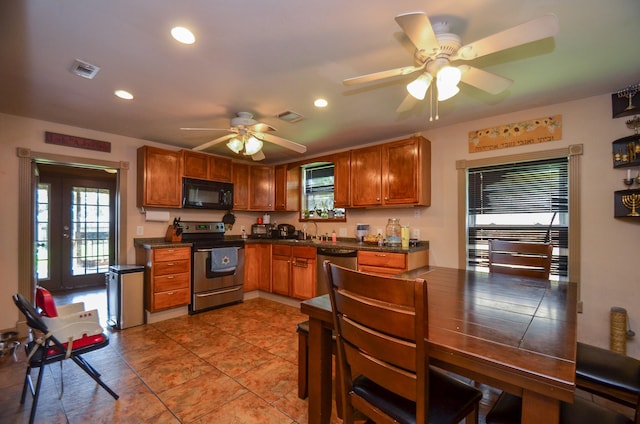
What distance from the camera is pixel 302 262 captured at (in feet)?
13.2

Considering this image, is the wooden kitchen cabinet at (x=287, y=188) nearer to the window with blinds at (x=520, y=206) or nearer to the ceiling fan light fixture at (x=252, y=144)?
the ceiling fan light fixture at (x=252, y=144)

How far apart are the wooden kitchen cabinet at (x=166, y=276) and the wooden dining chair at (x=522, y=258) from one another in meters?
3.48

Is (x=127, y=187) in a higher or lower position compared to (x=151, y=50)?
lower

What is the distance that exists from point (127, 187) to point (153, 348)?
218 centimetres

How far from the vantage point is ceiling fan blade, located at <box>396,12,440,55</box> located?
1243mm

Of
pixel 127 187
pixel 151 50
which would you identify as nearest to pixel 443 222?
pixel 151 50

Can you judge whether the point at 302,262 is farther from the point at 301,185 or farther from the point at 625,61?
the point at 625,61

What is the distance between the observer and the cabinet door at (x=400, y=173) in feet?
11.1

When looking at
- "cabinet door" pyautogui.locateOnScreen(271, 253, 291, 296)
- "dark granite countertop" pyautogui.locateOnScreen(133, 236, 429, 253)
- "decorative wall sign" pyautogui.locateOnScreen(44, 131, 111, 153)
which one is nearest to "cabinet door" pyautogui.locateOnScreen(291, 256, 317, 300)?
"cabinet door" pyautogui.locateOnScreen(271, 253, 291, 296)

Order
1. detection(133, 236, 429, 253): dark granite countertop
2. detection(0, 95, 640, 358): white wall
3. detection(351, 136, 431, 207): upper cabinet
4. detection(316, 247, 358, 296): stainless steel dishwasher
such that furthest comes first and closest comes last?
detection(316, 247, 358, 296): stainless steel dishwasher < detection(351, 136, 431, 207): upper cabinet < detection(133, 236, 429, 253): dark granite countertop < detection(0, 95, 640, 358): white wall

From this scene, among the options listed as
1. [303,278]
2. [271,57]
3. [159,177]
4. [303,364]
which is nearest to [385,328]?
[303,364]

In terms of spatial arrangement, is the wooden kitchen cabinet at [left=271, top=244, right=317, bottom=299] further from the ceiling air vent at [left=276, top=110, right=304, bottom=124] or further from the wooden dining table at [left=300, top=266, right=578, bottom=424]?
the wooden dining table at [left=300, top=266, right=578, bottom=424]

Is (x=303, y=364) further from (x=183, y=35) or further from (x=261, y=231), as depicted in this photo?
(x=261, y=231)

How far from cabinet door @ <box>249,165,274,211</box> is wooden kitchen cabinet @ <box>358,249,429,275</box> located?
223cm
